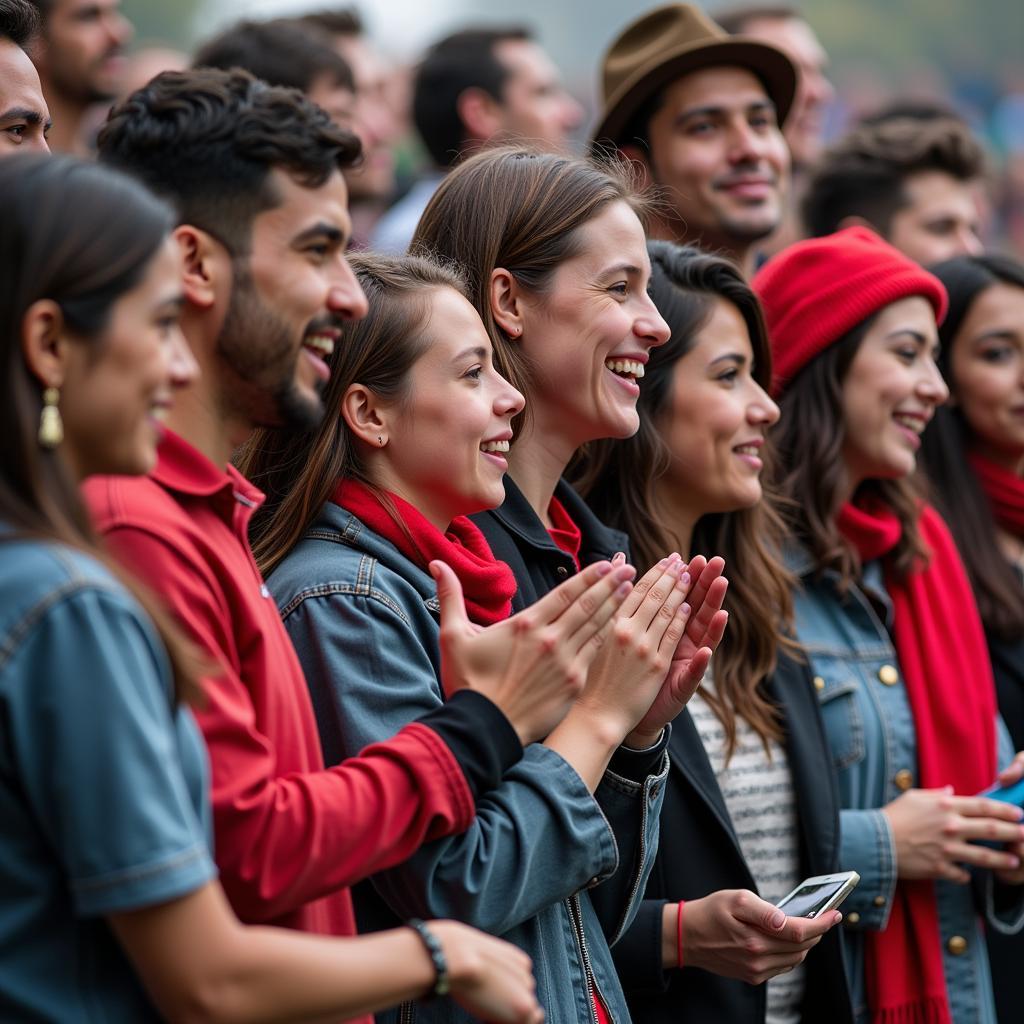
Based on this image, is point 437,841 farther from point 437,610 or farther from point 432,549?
point 432,549

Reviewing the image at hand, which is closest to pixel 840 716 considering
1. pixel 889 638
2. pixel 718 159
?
pixel 889 638

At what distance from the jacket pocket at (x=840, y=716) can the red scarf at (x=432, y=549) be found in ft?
4.83

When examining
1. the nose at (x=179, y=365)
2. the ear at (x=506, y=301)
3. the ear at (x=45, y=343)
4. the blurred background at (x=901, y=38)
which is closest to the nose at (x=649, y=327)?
the ear at (x=506, y=301)

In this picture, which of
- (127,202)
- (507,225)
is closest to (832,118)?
(507,225)

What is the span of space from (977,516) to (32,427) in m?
3.75

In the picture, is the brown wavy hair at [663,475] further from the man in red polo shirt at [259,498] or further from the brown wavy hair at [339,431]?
the man in red polo shirt at [259,498]

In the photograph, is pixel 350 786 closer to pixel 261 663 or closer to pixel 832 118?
pixel 261 663

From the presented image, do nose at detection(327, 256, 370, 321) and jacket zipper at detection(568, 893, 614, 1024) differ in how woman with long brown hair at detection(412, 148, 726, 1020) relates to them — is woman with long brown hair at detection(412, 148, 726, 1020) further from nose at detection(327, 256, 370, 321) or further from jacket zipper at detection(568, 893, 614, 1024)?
nose at detection(327, 256, 370, 321)

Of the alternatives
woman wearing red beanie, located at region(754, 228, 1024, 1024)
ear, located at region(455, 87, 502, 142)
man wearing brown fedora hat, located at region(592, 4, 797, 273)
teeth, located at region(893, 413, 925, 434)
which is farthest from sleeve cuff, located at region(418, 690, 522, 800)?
ear, located at region(455, 87, 502, 142)

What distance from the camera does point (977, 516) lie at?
4.96m

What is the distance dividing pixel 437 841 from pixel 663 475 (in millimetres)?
1732

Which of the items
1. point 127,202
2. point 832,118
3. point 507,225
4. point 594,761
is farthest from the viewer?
point 832,118

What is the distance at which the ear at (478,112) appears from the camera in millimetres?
7254

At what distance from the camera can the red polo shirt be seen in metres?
2.05
